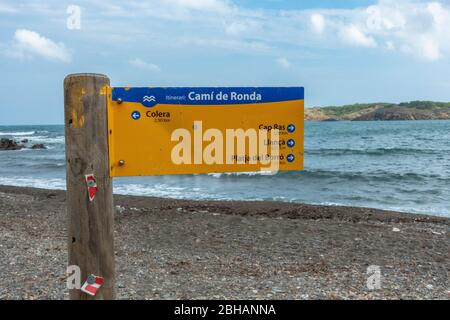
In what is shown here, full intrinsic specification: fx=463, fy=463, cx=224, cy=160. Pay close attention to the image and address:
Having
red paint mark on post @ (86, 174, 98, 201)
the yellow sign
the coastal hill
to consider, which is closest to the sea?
the yellow sign

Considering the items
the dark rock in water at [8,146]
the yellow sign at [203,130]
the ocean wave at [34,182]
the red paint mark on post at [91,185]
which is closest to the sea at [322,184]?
the ocean wave at [34,182]

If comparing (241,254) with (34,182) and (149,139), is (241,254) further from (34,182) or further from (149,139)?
(34,182)

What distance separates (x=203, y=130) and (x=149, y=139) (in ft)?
1.11

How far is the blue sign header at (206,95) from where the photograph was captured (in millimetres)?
2820

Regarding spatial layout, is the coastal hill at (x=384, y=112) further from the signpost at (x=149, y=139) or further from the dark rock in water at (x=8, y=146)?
the signpost at (x=149, y=139)

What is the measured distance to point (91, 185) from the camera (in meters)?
2.77

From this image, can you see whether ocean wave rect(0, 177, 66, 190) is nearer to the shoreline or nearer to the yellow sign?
the shoreline

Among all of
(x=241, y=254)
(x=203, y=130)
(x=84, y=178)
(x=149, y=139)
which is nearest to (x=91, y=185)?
(x=84, y=178)

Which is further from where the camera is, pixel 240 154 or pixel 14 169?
pixel 14 169

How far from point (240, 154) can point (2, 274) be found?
4370mm

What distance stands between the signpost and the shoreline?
2.44 metres

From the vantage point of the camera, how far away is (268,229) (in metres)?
9.87
